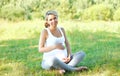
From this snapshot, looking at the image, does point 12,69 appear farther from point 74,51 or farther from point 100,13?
point 100,13

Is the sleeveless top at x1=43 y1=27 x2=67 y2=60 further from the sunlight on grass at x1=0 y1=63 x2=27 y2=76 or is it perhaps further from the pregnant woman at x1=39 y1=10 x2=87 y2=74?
the sunlight on grass at x1=0 y1=63 x2=27 y2=76

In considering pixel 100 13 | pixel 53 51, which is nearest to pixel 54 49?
pixel 53 51

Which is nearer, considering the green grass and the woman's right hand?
the woman's right hand

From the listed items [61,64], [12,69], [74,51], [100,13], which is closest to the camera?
[61,64]

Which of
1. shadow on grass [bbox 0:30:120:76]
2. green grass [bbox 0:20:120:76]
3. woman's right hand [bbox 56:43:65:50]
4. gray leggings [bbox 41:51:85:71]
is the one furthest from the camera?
shadow on grass [bbox 0:30:120:76]

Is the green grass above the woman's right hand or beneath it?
beneath

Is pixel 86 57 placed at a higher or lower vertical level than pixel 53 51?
lower

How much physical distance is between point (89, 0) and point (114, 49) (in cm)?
2275

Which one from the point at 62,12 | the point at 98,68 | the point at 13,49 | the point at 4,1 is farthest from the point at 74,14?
the point at 98,68

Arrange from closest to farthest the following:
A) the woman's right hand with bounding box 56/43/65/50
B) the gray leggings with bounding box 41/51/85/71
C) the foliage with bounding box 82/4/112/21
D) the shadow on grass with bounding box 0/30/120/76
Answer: the gray leggings with bounding box 41/51/85/71
the woman's right hand with bounding box 56/43/65/50
the shadow on grass with bounding box 0/30/120/76
the foliage with bounding box 82/4/112/21

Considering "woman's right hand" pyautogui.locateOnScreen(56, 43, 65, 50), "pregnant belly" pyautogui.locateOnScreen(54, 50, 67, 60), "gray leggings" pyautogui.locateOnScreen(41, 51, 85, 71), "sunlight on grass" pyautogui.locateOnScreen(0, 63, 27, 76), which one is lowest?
"sunlight on grass" pyautogui.locateOnScreen(0, 63, 27, 76)

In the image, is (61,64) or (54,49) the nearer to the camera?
(61,64)

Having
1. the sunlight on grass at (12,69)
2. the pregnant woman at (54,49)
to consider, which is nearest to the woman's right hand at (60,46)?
the pregnant woman at (54,49)

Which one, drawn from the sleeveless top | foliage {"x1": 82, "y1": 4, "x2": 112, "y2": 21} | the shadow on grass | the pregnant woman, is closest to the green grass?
the shadow on grass
